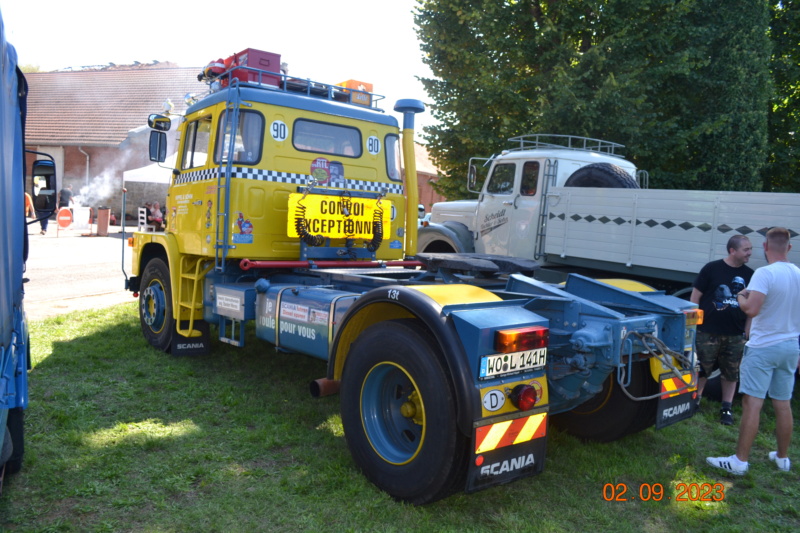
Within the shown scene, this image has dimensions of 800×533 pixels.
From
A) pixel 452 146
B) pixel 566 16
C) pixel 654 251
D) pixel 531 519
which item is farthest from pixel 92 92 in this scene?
pixel 531 519

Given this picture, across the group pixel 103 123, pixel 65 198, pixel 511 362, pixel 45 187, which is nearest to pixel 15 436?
pixel 45 187

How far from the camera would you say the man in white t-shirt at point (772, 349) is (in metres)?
4.35

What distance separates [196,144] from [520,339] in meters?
4.80

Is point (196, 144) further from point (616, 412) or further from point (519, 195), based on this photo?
point (616, 412)

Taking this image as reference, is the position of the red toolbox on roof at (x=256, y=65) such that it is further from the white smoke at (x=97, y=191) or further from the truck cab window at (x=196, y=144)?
the white smoke at (x=97, y=191)

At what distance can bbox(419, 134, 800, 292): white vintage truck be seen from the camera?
20.8ft

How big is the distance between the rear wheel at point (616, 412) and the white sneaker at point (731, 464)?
48 centimetres

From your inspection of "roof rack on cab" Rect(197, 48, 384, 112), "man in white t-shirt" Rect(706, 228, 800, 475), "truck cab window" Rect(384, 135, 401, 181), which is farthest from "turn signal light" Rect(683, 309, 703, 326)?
"roof rack on cab" Rect(197, 48, 384, 112)

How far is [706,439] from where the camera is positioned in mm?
5066

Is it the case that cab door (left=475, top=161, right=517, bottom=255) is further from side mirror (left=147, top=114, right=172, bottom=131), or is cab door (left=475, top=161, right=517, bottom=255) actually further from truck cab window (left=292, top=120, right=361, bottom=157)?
side mirror (left=147, top=114, right=172, bottom=131)

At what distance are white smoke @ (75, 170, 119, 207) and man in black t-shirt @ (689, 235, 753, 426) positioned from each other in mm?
28329

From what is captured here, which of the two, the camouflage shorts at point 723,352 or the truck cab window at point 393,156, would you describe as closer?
the camouflage shorts at point 723,352

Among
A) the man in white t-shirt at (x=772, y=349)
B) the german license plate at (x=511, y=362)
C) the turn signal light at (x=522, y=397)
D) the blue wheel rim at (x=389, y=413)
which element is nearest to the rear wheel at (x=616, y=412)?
the man in white t-shirt at (x=772, y=349)

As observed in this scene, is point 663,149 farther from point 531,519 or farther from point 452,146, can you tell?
point 531,519
